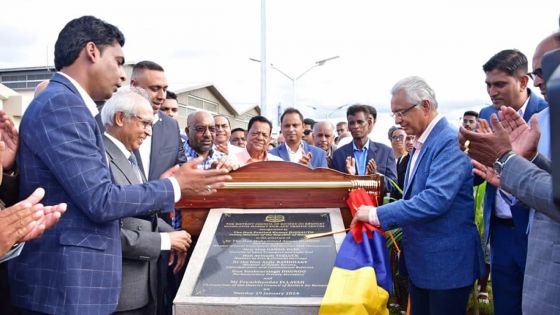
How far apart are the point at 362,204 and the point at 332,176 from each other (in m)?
0.27

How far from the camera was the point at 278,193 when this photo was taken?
3000 millimetres

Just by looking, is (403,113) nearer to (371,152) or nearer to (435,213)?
(435,213)

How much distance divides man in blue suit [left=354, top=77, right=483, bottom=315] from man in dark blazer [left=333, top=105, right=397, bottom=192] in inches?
94.6

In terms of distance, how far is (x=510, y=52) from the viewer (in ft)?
10.9

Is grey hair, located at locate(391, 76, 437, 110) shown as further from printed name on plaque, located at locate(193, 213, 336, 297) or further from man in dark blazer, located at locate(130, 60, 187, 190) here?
man in dark blazer, located at locate(130, 60, 187, 190)

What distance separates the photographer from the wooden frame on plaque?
2988 millimetres

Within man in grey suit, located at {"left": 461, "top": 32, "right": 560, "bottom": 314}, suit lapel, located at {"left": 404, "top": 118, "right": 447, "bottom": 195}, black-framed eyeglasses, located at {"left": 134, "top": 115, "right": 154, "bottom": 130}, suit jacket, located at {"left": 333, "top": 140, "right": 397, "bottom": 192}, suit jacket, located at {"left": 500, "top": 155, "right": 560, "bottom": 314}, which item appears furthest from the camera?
suit jacket, located at {"left": 333, "top": 140, "right": 397, "bottom": 192}

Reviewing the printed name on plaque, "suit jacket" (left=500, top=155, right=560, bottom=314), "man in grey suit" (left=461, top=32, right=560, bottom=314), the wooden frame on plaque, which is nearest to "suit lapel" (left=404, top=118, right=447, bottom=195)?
the wooden frame on plaque

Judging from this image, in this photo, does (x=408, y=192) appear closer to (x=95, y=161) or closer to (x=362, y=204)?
(x=362, y=204)

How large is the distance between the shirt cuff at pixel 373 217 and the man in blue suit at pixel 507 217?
0.89 metres

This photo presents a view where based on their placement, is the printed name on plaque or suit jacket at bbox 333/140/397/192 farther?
suit jacket at bbox 333/140/397/192

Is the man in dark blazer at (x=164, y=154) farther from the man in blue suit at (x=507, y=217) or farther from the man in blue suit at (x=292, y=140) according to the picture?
the man in blue suit at (x=507, y=217)

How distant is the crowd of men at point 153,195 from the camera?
189 cm

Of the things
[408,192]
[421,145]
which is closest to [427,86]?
[421,145]
